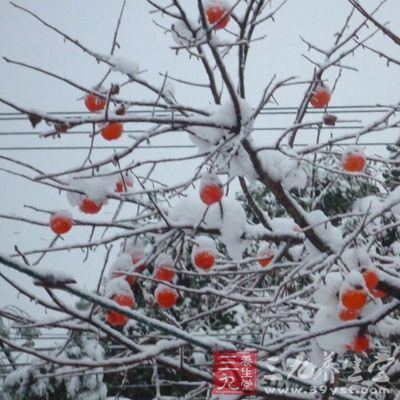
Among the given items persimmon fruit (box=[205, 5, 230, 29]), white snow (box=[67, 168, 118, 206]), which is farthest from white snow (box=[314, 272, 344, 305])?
persimmon fruit (box=[205, 5, 230, 29])

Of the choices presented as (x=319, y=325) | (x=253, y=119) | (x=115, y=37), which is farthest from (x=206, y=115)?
(x=319, y=325)

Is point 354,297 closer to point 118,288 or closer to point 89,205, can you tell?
point 118,288

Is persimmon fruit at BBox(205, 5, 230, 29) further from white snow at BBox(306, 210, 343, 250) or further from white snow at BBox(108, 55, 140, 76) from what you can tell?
white snow at BBox(306, 210, 343, 250)

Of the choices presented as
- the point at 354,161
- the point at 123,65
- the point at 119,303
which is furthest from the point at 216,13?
the point at 119,303

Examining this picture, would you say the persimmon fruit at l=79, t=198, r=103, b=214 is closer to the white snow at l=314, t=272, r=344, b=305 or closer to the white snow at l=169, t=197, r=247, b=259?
the white snow at l=169, t=197, r=247, b=259

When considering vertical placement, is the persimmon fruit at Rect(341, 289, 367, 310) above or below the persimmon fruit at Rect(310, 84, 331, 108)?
below

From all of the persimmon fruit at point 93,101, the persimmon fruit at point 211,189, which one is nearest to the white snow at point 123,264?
the persimmon fruit at point 211,189

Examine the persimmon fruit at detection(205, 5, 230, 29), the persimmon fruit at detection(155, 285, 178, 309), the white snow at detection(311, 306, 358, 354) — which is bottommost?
the white snow at detection(311, 306, 358, 354)

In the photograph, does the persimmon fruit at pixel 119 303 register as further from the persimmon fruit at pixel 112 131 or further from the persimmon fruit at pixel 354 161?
the persimmon fruit at pixel 354 161

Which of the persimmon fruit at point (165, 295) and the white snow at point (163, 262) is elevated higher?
the white snow at point (163, 262)

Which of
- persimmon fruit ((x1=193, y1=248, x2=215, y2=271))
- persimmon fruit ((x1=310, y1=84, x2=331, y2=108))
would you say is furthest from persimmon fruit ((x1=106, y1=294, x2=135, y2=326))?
persimmon fruit ((x1=310, y1=84, x2=331, y2=108))

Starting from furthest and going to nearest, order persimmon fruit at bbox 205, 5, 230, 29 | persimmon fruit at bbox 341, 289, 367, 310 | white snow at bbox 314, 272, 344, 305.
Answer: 1. white snow at bbox 314, 272, 344, 305
2. persimmon fruit at bbox 205, 5, 230, 29
3. persimmon fruit at bbox 341, 289, 367, 310

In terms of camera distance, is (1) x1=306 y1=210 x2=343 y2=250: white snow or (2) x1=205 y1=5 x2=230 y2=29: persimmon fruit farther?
(1) x1=306 y1=210 x2=343 y2=250: white snow

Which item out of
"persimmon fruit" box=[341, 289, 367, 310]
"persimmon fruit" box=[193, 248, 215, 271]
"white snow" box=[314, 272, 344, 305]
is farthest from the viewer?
"persimmon fruit" box=[193, 248, 215, 271]
